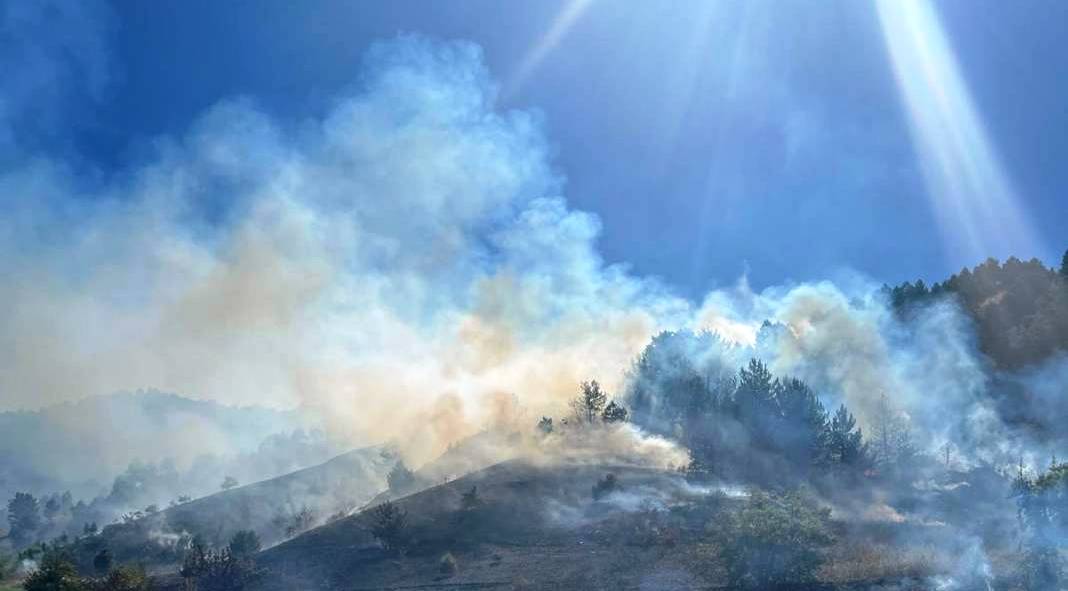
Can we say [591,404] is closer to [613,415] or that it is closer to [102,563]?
[613,415]

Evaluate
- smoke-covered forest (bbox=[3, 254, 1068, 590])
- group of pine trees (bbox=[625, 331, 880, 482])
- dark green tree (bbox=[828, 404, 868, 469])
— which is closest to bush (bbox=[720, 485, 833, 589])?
smoke-covered forest (bbox=[3, 254, 1068, 590])

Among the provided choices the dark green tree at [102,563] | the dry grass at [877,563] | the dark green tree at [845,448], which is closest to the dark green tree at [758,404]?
the dark green tree at [845,448]

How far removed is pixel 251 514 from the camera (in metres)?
86.1

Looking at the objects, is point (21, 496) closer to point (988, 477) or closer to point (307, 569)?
point (307, 569)

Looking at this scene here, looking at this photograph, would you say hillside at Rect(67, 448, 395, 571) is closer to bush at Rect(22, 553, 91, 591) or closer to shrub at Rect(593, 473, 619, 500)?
bush at Rect(22, 553, 91, 591)

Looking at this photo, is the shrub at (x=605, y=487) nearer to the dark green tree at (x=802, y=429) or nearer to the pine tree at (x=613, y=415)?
the dark green tree at (x=802, y=429)

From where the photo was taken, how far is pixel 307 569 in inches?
2073

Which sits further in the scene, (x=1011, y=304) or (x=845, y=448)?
(x=1011, y=304)

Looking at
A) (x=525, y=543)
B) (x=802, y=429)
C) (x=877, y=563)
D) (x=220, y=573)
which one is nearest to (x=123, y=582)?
(x=220, y=573)

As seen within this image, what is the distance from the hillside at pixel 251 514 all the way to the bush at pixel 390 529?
21.3 meters

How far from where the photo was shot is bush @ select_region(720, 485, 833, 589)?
42.9 m

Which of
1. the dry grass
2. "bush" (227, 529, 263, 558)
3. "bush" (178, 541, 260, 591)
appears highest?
"bush" (227, 529, 263, 558)

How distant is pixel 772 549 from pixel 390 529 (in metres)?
25.5

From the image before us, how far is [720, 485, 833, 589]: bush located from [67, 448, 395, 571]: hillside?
44.8 m
